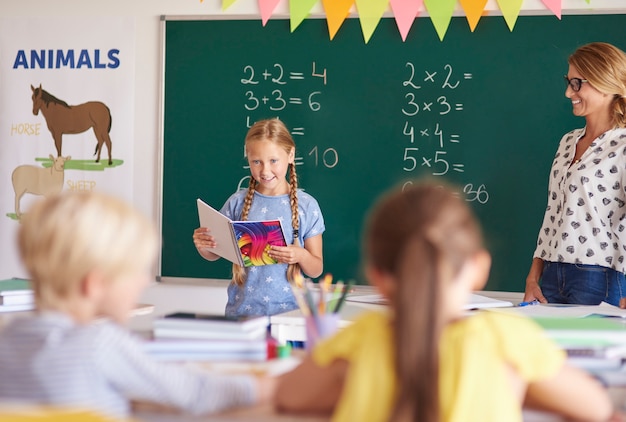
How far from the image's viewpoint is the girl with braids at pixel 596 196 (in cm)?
290

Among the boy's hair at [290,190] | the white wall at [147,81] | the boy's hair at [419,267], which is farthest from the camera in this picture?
the white wall at [147,81]

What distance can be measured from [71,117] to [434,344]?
3.54m

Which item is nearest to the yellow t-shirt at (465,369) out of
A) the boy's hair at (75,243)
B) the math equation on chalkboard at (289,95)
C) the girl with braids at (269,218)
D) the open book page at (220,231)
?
the boy's hair at (75,243)

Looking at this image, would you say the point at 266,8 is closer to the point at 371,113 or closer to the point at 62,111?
the point at 371,113

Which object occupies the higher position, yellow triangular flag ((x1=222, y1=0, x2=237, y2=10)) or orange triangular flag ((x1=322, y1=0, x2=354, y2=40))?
yellow triangular flag ((x1=222, y1=0, x2=237, y2=10))

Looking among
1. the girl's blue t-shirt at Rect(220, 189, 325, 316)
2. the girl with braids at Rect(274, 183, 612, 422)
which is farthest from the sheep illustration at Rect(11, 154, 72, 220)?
the girl with braids at Rect(274, 183, 612, 422)

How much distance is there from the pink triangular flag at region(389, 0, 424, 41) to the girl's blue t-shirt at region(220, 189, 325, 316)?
115cm

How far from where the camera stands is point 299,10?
153 inches

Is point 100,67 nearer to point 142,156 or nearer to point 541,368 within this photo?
point 142,156

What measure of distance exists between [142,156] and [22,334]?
3022 mm

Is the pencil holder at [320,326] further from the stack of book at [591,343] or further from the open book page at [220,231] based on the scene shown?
the open book page at [220,231]

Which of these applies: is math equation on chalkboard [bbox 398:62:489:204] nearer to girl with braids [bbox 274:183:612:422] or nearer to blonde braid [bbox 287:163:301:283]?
blonde braid [bbox 287:163:301:283]

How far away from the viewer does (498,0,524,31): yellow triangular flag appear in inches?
145

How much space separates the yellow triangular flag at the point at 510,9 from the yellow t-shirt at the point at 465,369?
2.77 metres
